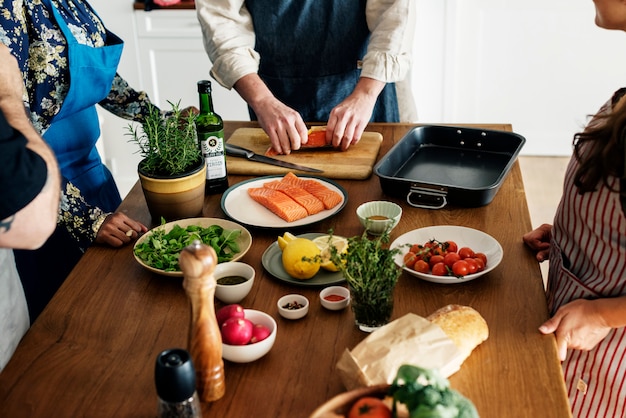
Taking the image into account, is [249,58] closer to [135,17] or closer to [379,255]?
[379,255]

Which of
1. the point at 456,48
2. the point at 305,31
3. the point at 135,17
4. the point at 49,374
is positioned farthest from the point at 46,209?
the point at 456,48

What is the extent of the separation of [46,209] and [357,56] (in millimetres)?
1486

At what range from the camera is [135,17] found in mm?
3977

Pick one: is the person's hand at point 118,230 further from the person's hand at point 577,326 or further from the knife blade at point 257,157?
the person's hand at point 577,326

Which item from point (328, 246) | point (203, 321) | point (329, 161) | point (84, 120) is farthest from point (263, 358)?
point (84, 120)

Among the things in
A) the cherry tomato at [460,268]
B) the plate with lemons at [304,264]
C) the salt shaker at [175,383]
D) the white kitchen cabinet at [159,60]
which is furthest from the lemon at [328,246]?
the white kitchen cabinet at [159,60]

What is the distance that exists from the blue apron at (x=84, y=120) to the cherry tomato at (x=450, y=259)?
3.58 ft

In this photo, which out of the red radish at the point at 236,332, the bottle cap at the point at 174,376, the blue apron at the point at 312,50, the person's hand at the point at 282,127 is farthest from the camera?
the blue apron at the point at 312,50

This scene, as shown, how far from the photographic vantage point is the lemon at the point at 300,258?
1.41 m

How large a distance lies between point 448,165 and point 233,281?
0.82 m

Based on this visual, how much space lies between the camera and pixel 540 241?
1539 mm

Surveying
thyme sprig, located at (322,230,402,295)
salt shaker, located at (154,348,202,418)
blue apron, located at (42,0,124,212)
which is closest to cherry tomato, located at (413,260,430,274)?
thyme sprig, located at (322,230,402,295)

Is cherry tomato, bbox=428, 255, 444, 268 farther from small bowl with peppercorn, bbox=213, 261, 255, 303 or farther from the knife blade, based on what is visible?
the knife blade

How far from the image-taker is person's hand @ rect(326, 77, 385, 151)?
2.01 m
